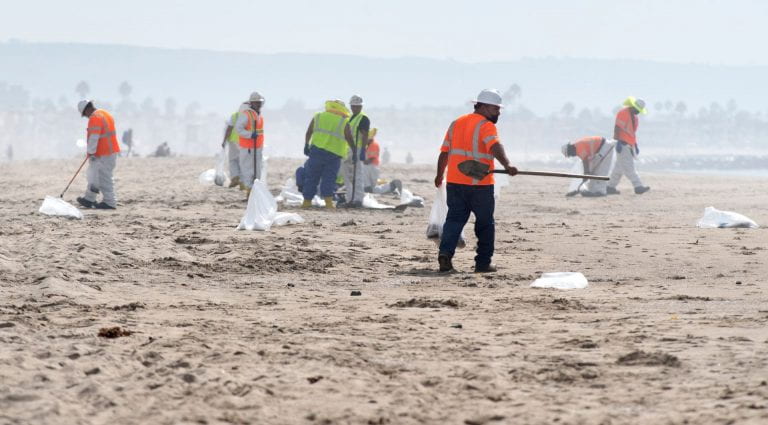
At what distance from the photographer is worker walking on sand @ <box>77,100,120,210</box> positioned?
621 inches

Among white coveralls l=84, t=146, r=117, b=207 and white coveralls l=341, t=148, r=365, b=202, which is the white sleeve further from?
white coveralls l=84, t=146, r=117, b=207

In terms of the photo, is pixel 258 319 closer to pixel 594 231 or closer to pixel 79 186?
pixel 594 231

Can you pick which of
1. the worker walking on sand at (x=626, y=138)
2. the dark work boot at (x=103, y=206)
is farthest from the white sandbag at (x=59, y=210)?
the worker walking on sand at (x=626, y=138)

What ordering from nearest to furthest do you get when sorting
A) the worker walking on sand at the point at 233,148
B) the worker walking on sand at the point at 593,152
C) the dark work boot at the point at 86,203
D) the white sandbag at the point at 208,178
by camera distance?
the dark work boot at the point at 86,203, the worker walking on sand at the point at 233,148, the worker walking on sand at the point at 593,152, the white sandbag at the point at 208,178

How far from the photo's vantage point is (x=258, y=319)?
7.65 metres

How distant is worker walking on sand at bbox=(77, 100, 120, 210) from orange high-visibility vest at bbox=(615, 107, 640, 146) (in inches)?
361

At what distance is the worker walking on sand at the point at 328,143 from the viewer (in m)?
16.8

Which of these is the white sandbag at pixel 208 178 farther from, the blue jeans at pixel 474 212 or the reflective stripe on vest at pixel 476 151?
the reflective stripe on vest at pixel 476 151

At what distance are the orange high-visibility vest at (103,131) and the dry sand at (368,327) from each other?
1.59m

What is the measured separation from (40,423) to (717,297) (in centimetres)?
513

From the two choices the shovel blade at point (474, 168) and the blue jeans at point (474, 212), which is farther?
the blue jeans at point (474, 212)

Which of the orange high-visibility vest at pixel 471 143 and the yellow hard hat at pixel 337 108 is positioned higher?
the yellow hard hat at pixel 337 108

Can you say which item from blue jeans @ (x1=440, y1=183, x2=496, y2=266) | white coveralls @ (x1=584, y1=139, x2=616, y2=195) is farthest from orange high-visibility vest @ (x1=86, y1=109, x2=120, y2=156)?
white coveralls @ (x1=584, y1=139, x2=616, y2=195)

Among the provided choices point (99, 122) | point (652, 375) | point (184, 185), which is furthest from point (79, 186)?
point (652, 375)
